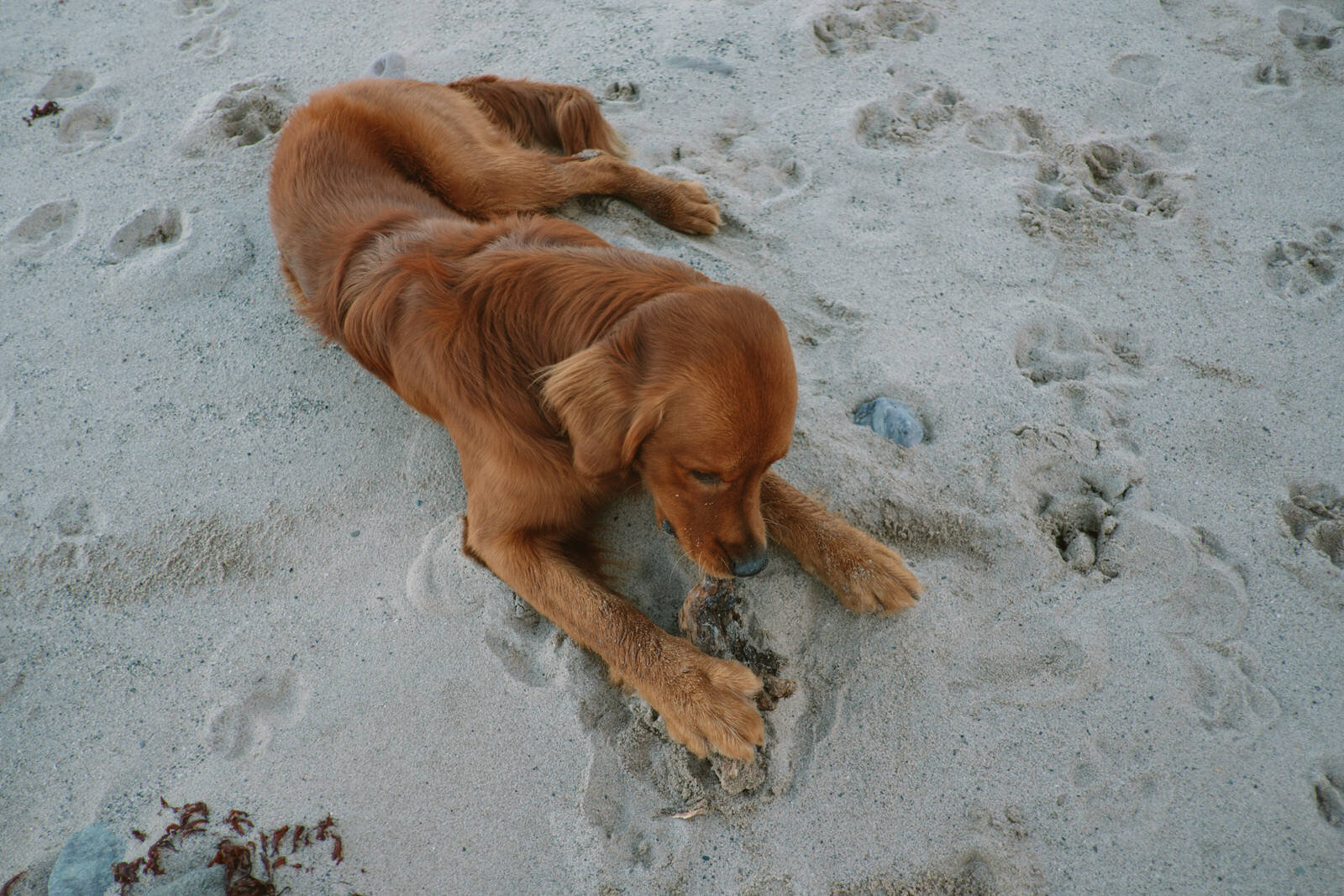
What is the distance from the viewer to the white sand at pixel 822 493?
2139 millimetres

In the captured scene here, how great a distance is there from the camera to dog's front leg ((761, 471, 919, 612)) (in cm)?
243

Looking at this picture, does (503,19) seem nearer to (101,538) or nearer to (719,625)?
(101,538)

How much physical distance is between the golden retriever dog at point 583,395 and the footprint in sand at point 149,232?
1.00 metres

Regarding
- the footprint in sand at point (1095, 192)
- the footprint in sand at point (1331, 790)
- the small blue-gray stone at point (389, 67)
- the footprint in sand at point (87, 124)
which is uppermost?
the small blue-gray stone at point (389, 67)

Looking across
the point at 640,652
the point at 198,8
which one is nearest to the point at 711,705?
the point at 640,652

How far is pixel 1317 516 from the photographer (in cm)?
260

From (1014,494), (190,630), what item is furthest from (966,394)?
(190,630)

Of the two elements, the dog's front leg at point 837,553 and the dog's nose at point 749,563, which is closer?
the dog's nose at point 749,563

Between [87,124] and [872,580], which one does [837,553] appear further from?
[87,124]

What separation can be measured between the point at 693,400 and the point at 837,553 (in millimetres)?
836

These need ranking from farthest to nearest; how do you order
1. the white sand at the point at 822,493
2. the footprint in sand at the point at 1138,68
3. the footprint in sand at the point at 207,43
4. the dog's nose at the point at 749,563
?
1. the footprint in sand at the point at 207,43
2. the footprint in sand at the point at 1138,68
3. the dog's nose at the point at 749,563
4. the white sand at the point at 822,493

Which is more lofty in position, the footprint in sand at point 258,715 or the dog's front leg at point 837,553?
the dog's front leg at point 837,553

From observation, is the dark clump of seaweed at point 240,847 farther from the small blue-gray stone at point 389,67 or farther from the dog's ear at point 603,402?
the small blue-gray stone at point 389,67

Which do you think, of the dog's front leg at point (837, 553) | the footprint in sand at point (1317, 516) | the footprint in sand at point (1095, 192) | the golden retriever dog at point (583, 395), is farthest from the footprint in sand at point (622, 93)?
the footprint in sand at point (1317, 516)
